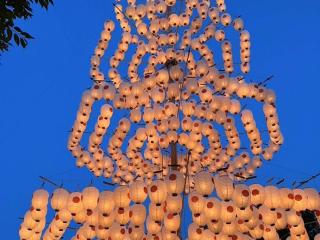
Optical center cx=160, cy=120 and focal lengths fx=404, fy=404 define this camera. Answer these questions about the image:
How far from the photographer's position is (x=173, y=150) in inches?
228

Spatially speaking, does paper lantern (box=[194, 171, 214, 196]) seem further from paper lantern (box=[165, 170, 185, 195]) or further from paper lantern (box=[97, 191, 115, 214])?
paper lantern (box=[97, 191, 115, 214])

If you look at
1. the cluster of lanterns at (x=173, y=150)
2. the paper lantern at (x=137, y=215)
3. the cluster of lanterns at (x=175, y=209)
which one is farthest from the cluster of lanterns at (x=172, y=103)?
the paper lantern at (x=137, y=215)

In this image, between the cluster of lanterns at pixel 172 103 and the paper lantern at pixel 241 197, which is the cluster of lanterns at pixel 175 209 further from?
the cluster of lanterns at pixel 172 103

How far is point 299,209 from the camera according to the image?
4.17 m

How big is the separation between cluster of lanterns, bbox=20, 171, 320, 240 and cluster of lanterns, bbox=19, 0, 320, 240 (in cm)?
1

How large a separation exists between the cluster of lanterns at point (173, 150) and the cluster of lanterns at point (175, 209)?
0.01m

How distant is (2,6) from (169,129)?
2.80 meters

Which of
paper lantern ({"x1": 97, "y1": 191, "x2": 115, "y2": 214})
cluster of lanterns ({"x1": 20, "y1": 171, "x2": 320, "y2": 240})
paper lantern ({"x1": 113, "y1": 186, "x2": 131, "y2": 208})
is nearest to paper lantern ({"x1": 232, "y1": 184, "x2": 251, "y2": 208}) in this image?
cluster of lanterns ({"x1": 20, "y1": 171, "x2": 320, "y2": 240})

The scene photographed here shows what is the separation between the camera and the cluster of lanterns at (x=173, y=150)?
3.96 m

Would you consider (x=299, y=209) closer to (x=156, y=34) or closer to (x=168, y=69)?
(x=168, y=69)

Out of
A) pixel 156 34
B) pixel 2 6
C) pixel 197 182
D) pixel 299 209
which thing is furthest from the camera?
pixel 156 34

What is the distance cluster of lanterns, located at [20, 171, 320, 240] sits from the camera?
3896mm

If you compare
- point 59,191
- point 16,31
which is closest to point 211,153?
point 59,191

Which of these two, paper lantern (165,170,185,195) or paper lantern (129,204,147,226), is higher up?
paper lantern (165,170,185,195)
